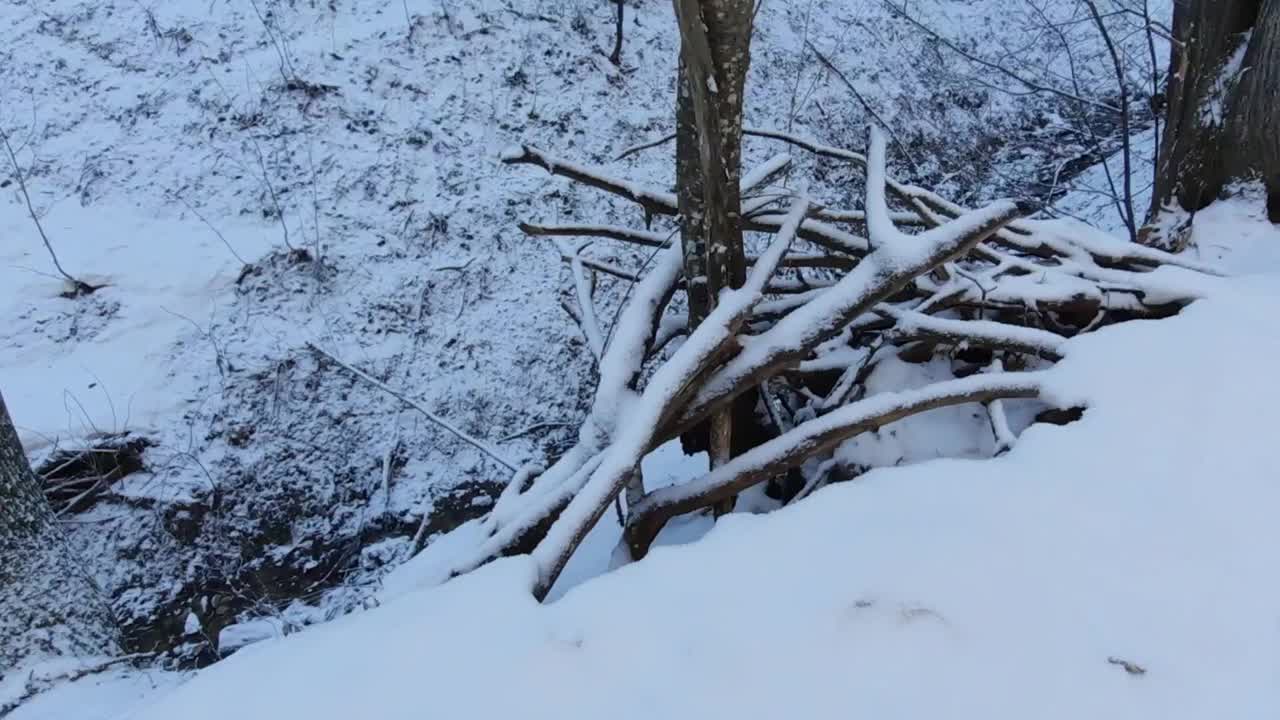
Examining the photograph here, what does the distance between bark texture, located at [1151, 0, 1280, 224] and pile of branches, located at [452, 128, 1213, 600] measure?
105 centimetres

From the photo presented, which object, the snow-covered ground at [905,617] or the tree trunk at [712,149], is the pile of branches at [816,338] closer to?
the tree trunk at [712,149]

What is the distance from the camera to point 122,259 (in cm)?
551

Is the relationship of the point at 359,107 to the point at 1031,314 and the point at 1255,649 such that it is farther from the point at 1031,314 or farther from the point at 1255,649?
the point at 1255,649

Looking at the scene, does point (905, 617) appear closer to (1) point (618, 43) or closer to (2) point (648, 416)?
(2) point (648, 416)

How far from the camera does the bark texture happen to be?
2990 millimetres

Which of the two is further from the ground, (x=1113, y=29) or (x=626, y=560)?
(x=1113, y=29)

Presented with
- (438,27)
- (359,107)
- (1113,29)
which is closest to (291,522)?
(359,107)

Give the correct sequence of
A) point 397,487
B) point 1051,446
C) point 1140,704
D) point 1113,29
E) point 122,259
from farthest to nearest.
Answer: point 1113,29 < point 122,259 < point 397,487 < point 1051,446 < point 1140,704

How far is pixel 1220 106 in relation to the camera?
3166mm

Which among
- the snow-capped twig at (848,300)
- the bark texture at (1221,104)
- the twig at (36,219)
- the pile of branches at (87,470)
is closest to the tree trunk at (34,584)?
the pile of branches at (87,470)

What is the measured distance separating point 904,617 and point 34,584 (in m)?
3.14

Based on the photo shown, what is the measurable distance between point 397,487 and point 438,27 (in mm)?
5186

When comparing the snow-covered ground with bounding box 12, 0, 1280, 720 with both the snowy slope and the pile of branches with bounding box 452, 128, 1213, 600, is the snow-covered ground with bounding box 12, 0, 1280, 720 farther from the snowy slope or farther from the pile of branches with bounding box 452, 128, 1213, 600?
the pile of branches with bounding box 452, 128, 1213, 600

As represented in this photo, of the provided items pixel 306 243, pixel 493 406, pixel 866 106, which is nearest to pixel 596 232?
pixel 866 106
